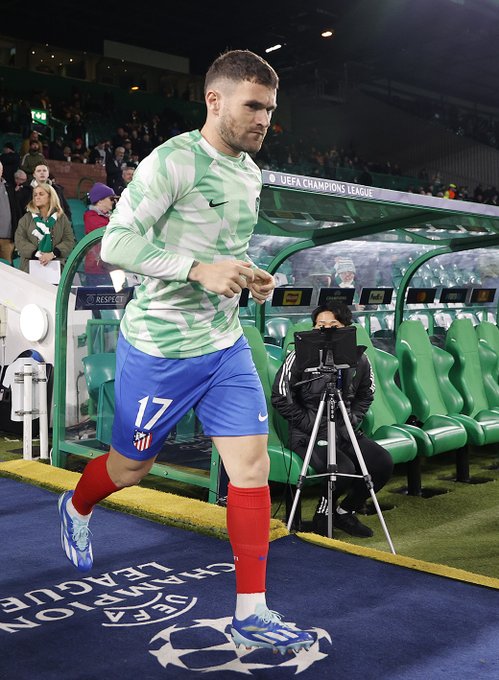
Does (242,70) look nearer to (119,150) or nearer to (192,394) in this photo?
(192,394)

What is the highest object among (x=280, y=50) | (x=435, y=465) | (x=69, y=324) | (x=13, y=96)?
(x=280, y=50)

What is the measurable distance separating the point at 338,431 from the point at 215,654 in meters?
2.06

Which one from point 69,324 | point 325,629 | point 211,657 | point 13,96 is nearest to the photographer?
point 211,657

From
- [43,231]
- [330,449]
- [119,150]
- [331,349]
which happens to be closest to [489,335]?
[331,349]

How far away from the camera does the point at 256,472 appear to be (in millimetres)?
2557

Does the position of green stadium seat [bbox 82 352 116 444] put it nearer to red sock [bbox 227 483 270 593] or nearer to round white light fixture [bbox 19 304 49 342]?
round white light fixture [bbox 19 304 49 342]

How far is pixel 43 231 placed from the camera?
25.9ft

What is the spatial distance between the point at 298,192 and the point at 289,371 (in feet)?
3.34

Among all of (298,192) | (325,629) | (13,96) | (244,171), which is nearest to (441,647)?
(325,629)

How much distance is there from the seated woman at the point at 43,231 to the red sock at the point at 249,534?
5709 millimetres

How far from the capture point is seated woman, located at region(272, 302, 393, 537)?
14.2ft

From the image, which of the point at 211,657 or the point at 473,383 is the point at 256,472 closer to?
the point at 211,657

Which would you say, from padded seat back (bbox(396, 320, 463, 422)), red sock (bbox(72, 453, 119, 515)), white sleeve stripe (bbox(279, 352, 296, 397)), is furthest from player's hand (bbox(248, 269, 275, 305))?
padded seat back (bbox(396, 320, 463, 422))

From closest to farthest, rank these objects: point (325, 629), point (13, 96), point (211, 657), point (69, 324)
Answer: point (211, 657)
point (325, 629)
point (69, 324)
point (13, 96)
